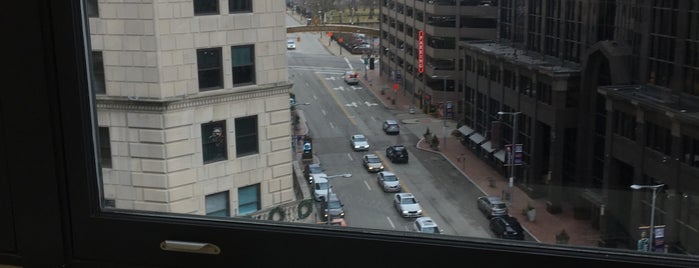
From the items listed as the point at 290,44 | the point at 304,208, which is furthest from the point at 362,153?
the point at 290,44

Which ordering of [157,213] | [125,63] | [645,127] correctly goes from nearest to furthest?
[645,127], [157,213], [125,63]

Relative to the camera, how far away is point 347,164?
1.41m

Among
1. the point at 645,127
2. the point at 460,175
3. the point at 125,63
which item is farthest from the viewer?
the point at 125,63

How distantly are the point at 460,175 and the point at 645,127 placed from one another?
37 centimetres

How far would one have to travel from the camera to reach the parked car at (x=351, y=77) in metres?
1.65

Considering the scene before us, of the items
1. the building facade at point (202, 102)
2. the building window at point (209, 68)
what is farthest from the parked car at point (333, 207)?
the building window at point (209, 68)

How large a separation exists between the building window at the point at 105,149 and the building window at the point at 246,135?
27 cm

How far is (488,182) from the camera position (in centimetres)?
130

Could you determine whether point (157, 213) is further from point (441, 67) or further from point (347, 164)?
point (441, 67)

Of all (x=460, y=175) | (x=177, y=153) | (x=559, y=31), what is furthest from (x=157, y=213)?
(x=559, y=31)

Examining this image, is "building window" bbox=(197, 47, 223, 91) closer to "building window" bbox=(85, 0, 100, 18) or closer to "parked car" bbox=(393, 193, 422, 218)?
"building window" bbox=(85, 0, 100, 18)

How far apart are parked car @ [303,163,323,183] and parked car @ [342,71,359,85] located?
0.28 metres

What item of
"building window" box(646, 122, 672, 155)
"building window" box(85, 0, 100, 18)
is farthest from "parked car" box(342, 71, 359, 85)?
"building window" box(646, 122, 672, 155)

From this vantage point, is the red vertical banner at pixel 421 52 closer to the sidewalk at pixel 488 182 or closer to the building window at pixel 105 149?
the sidewalk at pixel 488 182
